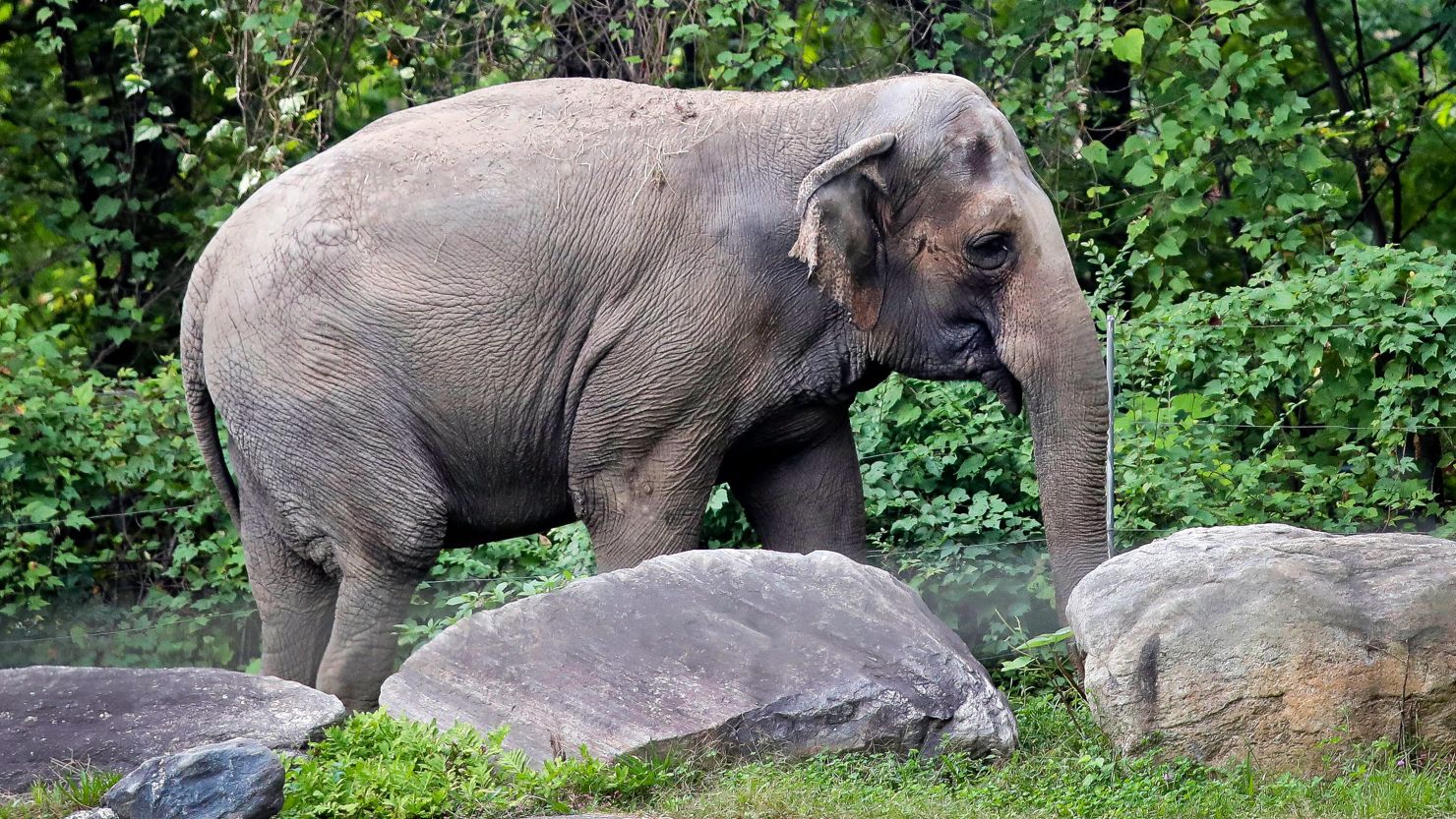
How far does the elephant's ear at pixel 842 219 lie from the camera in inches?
241

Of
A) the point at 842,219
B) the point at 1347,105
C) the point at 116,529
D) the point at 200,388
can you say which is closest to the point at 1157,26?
the point at 1347,105

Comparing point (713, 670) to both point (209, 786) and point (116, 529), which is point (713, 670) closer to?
point (209, 786)

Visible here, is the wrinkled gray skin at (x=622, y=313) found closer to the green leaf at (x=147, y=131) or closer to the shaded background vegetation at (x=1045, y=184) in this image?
the shaded background vegetation at (x=1045, y=184)

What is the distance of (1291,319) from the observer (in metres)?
8.95

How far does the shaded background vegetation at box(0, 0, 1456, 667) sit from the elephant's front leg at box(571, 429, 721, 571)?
2.64 feet

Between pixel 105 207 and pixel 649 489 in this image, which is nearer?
pixel 649 489

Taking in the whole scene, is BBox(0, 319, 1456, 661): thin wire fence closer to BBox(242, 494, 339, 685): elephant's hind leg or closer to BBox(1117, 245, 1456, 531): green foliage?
BBox(1117, 245, 1456, 531): green foliage

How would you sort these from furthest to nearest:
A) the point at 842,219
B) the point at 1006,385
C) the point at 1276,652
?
the point at 1006,385, the point at 842,219, the point at 1276,652

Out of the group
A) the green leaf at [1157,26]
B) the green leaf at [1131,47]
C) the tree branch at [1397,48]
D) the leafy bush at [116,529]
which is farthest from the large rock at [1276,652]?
the tree branch at [1397,48]

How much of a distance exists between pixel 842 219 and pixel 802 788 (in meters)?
2.12

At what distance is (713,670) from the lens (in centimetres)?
527

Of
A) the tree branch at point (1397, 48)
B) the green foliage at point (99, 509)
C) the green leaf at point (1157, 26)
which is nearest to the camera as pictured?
the green foliage at point (99, 509)

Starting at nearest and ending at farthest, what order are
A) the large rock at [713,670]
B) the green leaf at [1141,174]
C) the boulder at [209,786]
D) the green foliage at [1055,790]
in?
the boulder at [209,786] < the green foliage at [1055,790] < the large rock at [713,670] < the green leaf at [1141,174]

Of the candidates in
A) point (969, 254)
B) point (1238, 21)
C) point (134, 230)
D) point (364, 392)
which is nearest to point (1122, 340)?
point (1238, 21)
